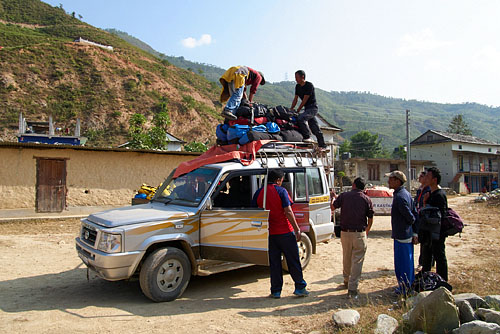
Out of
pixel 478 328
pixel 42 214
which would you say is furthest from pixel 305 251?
pixel 42 214

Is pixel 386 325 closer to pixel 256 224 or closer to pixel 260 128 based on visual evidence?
pixel 256 224

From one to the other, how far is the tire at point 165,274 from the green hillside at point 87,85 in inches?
1603

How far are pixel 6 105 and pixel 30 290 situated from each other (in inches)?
1787

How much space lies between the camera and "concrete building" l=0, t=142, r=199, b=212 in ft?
43.5

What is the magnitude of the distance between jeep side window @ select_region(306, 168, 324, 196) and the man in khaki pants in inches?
52.9

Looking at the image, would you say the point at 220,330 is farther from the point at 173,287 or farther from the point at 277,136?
the point at 277,136

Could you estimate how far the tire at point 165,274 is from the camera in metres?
5.01

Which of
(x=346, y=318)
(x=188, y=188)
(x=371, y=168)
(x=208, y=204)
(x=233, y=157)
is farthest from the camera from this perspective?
(x=371, y=168)

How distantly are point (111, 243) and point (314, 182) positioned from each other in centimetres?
402

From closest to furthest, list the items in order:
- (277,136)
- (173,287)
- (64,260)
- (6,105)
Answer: (173,287) → (277,136) → (64,260) → (6,105)

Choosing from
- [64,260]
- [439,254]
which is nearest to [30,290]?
[64,260]

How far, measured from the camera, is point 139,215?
5.27 meters

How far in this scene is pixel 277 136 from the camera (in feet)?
23.7

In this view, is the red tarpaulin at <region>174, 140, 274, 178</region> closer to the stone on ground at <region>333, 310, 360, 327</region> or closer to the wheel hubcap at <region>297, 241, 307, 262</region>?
the wheel hubcap at <region>297, 241, 307, 262</region>
